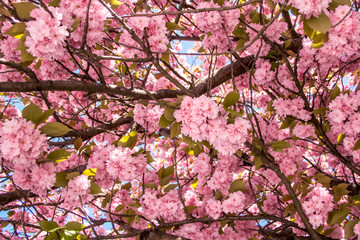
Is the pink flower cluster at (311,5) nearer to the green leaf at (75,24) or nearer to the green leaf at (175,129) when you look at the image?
the green leaf at (175,129)

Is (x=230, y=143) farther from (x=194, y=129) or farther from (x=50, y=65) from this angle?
(x=50, y=65)

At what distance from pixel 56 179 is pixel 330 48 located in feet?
6.69

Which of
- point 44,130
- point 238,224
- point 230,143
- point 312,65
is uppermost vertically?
point 312,65

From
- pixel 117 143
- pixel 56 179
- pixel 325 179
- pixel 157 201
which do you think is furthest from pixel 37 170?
pixel 325 179

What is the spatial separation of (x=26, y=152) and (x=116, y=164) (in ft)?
2.02

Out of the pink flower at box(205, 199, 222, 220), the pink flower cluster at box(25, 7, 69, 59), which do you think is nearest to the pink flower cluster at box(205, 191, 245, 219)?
the pink flower at box(205, 199, 222, 220)

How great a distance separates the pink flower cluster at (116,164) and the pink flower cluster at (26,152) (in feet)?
1.37

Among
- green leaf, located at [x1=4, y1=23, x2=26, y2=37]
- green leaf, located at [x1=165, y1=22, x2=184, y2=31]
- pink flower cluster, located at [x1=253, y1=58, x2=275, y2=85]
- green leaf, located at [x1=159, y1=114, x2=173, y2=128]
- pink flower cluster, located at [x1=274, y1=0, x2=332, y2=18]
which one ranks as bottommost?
green leaf, located at [x1=159, y1=114, x2=173, y2=128]

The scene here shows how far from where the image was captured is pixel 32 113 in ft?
5.77

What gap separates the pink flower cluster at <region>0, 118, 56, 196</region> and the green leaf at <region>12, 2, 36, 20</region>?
0.63m

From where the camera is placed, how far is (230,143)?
181cm

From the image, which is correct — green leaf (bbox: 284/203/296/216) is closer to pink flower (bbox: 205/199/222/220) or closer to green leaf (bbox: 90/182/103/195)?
pink flower (bbox: 205/199/222/220)

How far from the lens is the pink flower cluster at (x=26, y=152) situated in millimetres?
1615

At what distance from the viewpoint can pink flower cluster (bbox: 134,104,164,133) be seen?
7.89ft
